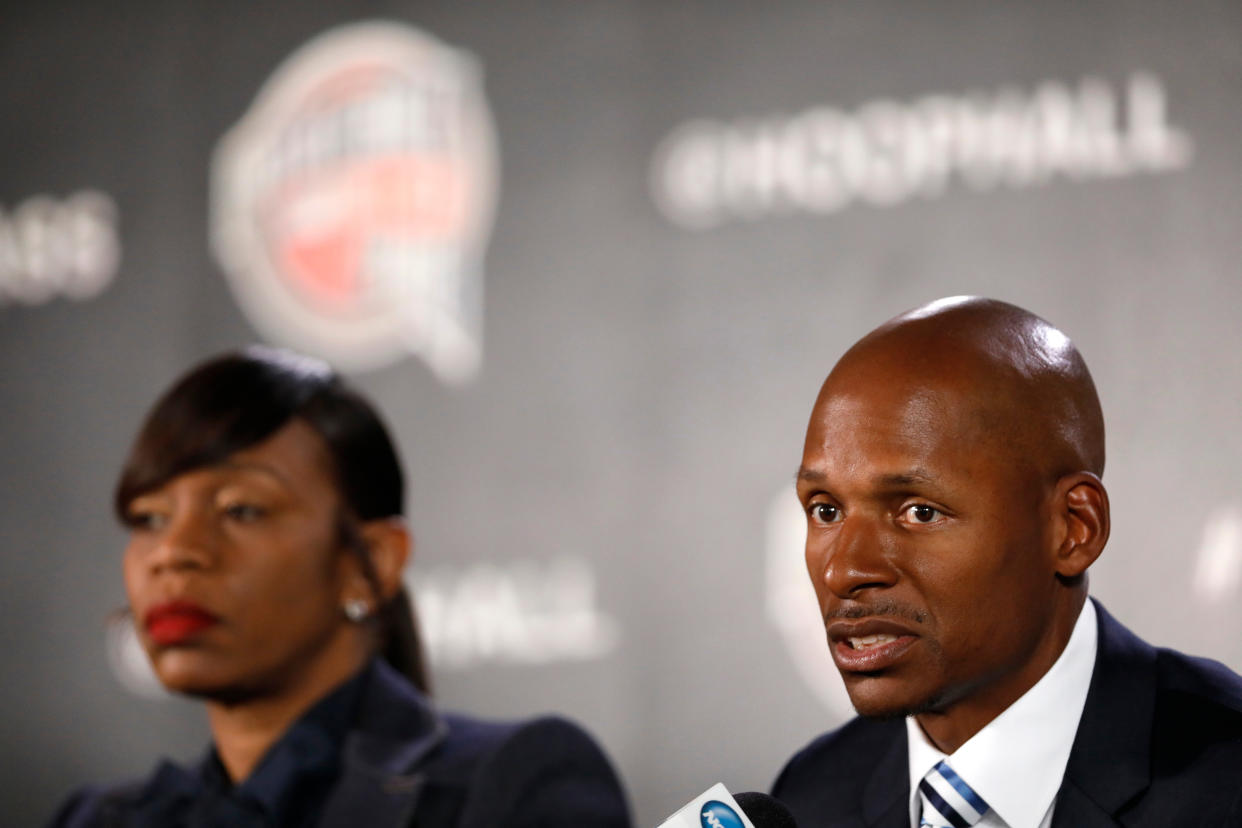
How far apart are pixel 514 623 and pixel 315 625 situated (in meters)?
1.07

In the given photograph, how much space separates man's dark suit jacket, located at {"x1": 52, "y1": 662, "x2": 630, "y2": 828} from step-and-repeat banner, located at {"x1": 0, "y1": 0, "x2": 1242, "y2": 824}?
92 cm

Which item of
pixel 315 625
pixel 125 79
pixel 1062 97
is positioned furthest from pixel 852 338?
pixel 125 79

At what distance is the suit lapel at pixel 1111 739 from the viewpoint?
1.13m

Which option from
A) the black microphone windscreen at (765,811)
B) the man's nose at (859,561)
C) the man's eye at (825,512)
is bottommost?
the black microphone windscreen at (765,811)

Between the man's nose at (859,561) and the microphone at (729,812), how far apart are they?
0.56 ft

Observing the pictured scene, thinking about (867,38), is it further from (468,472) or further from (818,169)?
(468,472)

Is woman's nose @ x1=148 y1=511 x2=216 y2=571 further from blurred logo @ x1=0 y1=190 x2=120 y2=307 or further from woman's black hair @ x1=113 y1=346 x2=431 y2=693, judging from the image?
blurred logo @ x1=0 y1=190 x2=120 y2=307

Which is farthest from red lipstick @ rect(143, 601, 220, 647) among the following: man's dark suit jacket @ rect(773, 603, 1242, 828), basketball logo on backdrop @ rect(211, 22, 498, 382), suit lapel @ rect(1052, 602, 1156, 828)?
basketball logo on backdrop @ rect(211, 22, 498, 382)

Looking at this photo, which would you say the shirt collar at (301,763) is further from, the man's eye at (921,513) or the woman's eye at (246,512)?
the man's eye at (921,513)

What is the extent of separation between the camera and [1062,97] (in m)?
2.56

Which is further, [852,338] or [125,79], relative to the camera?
[125,79]

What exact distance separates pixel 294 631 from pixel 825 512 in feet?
3.21

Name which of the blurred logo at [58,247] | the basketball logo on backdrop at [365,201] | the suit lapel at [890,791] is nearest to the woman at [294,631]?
the suit lapel at [890,791]

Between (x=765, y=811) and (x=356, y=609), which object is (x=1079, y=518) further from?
(x=356, y=609)
